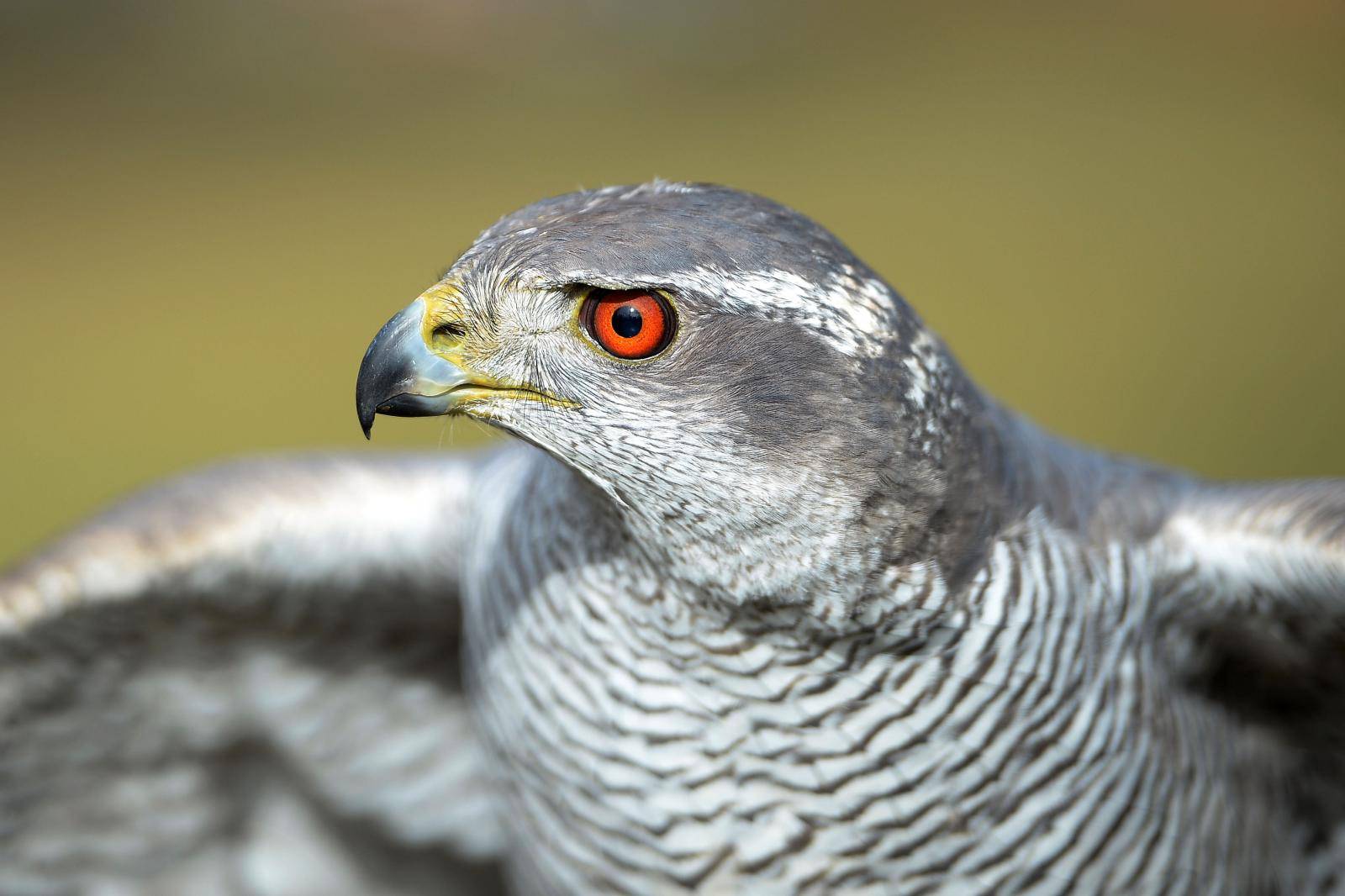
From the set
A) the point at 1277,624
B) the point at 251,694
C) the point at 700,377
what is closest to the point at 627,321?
the point at 700,377

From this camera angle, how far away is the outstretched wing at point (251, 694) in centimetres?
239

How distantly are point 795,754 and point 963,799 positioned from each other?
264mm

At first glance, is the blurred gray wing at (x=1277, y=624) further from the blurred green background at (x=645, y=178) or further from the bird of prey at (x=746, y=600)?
the blurred green background at (x=645, y=178)

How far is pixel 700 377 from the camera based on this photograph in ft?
5.58

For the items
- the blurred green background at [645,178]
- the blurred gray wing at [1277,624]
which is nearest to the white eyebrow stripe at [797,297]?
the blurred gray wing at [1277,624]

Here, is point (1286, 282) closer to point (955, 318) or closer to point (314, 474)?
point (955, 318)

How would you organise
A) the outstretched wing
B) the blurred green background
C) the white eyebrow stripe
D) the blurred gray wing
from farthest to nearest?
the blurred green background → the outstretched wing → the blurred gray wing → the white eyebrow stripe

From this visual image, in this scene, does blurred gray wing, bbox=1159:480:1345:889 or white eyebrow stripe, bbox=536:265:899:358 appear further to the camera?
blurred gray wing, bbox=1159:480:1345:889

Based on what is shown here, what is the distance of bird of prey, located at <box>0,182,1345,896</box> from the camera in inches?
67.4

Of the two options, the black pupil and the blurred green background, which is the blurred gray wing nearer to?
the black pupil

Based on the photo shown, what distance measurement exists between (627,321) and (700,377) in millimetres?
122

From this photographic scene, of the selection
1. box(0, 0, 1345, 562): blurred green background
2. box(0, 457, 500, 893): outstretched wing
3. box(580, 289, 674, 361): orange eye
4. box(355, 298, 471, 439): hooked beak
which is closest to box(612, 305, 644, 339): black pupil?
box(580, 289, 674, 361): orange eye

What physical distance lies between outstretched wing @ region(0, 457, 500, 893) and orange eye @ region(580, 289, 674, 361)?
963 millimetres

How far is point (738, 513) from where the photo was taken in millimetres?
1724
